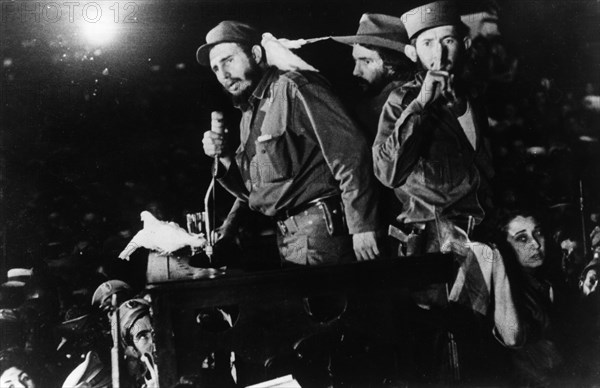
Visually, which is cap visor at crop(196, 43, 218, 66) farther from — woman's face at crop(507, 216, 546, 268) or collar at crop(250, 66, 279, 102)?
woman's face at crop(507, 216, 546, 268)

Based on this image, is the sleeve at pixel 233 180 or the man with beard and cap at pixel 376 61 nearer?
the sleeve at pixel 233 180

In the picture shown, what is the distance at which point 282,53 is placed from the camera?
261 cm

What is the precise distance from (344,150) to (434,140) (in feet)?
1.47

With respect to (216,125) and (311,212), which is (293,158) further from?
(216,125)

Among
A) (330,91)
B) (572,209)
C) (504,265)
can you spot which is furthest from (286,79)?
(572,209)

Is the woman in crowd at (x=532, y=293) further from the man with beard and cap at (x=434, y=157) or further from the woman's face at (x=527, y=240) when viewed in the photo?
the man with beard and cap at (x=434, y=157)

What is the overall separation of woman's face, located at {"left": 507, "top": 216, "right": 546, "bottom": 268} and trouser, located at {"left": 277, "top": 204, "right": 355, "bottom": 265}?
856mm

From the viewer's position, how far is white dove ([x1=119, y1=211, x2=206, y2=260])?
246 centimetres

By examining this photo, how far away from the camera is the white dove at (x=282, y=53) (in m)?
2.60

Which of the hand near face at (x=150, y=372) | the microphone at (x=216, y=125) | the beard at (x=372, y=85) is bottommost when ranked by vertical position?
the hand near face at (x=150, y=372)

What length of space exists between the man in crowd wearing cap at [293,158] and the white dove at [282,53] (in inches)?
1.5

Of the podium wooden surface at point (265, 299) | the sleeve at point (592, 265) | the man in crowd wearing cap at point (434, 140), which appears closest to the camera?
the podium wooden surface at point (265, 299)

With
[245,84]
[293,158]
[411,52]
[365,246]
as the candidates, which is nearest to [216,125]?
[245,84]

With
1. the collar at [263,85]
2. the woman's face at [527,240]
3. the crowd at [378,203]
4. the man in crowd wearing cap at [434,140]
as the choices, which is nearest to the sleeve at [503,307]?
the crowd at [378,203]
